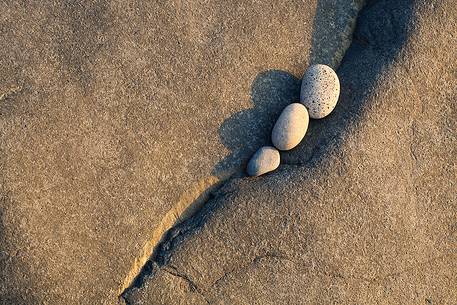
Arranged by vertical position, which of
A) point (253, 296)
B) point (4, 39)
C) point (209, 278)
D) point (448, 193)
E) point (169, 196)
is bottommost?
point (448, 193)

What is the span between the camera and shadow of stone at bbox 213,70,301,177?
3287mm

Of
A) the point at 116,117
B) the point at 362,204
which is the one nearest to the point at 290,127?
the point at 362,204

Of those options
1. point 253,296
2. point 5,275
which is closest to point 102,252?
point 5,275

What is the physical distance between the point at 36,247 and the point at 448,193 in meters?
2.27

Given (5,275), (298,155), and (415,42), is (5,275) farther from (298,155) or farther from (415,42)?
(415,42)

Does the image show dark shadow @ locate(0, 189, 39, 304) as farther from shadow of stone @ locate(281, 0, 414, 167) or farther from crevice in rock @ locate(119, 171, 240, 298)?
shadow of stone @ locate(281, 0, 414, 167)

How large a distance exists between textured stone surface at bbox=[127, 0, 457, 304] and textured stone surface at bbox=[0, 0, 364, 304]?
23 centimetres

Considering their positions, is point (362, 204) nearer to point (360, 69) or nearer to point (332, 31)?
point (360, 69)

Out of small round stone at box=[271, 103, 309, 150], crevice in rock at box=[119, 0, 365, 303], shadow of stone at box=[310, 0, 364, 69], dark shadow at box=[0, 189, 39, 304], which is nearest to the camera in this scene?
dark shadow at box=[0, 189, 39, 304]

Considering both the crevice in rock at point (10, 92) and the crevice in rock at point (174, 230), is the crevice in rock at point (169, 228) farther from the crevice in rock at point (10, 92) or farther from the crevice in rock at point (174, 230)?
the crevice in rock at point (10, 92)

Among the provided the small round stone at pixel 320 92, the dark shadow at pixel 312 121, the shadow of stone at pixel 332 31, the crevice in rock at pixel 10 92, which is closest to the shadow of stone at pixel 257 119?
the dark shadow at pixel 312 121

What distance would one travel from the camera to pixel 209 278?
311cm

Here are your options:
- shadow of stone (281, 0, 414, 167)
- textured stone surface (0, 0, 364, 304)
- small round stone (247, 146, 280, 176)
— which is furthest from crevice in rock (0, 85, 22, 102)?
shadow of stone (281, 0, 414, 167)

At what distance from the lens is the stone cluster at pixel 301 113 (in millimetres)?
3229
